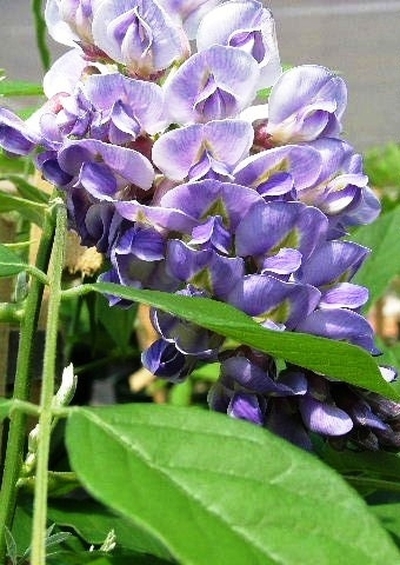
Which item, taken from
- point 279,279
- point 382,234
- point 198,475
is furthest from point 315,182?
point 382,234

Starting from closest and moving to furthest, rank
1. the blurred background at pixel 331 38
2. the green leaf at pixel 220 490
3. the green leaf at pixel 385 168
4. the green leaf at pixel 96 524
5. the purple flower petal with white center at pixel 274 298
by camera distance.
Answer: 1. the green leaf at pixel 220 490
2. the purple flower petal with white center at pixel 274 298
3. the green leaf at pixel 96 524
4. the green leaf at pixel 385 168
5. the blurred background at pixel 331 38

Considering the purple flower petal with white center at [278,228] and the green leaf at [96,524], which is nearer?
the purple flower petal with white center at [278,228]

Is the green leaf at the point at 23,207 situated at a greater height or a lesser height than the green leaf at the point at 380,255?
greater

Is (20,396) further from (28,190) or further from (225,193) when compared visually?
(28,190)

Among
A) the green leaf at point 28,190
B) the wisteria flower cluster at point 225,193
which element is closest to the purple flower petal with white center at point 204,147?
the wisteria flower cluster at point 225,193

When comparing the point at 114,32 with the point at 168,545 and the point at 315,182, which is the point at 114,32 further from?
the point at 168,545

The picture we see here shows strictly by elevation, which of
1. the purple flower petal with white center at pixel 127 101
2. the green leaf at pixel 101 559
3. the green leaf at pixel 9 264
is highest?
the purple flower petal with white center at pixel 127 101

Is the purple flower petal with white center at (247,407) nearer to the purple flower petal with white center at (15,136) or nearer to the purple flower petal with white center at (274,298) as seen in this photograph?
the purple flower petal with white center at (274,298)

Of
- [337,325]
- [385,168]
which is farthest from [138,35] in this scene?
[385,168]
